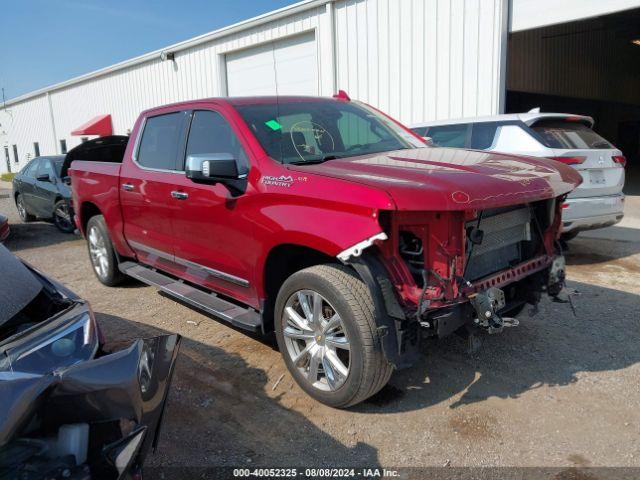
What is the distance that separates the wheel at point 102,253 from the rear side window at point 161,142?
1231mm

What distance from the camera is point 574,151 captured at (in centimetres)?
604

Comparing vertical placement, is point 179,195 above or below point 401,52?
below

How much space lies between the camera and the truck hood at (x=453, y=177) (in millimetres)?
2521

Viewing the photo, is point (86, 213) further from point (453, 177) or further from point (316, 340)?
point (453, 177)

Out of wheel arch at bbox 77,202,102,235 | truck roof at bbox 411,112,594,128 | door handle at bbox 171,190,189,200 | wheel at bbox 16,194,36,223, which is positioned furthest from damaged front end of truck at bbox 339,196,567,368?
wheel at bbox 16,194,36,223

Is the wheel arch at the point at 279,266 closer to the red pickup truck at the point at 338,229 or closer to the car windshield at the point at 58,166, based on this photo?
the red pickup truck at the point at 338,229

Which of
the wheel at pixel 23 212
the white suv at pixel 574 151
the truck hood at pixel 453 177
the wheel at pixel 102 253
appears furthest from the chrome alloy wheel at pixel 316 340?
the wheel at pixel 23 212

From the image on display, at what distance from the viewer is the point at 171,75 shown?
54.0 ft

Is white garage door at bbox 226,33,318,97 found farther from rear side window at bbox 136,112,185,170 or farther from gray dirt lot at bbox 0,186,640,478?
gray dirt lot at bbox 0,186,640,478

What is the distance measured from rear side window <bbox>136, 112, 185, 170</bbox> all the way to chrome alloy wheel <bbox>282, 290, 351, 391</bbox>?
6.08ft

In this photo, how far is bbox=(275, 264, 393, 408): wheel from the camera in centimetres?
279

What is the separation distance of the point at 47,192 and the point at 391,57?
295 inches

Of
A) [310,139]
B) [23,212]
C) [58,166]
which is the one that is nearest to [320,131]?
[310,139]

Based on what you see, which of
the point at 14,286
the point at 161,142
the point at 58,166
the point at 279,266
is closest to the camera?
the point at 14,286
